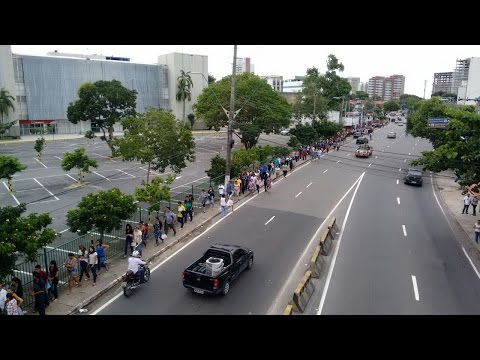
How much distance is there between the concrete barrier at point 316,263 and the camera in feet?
48.7

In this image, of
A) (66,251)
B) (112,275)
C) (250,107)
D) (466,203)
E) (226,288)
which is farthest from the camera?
(250,107)

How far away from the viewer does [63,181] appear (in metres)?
33.3

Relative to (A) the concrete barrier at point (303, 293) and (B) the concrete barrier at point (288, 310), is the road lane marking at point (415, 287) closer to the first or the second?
(A) the concrete barrier at point (303, 293)

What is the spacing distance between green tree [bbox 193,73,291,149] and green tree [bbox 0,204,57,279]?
102 feet

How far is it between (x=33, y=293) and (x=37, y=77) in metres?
59.8

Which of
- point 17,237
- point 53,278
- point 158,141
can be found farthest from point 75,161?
point 17,237

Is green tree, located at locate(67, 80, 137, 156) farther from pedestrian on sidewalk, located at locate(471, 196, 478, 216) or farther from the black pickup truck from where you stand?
pedestrian on sidewalk, located at locate(471, 196, 478, 216)

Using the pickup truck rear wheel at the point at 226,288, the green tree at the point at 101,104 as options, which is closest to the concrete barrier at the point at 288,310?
the pickup truck rear wheel at the point at 226,288

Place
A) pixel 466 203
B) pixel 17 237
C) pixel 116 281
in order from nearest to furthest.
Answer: pixel 17 237, pixel 116 281, pixel 466 203

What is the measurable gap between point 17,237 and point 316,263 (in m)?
9.88

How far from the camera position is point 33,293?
39.2 ft

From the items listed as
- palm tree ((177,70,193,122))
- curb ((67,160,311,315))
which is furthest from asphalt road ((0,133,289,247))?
palm tree ((177,70,193,122))

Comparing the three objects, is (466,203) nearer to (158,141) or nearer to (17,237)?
(158,141)
